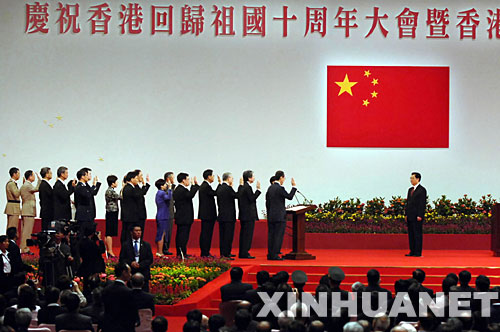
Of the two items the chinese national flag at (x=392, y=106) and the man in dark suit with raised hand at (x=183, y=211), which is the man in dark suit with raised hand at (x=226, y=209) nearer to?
the man in dark suit with raised hand at (x=183, y=211)

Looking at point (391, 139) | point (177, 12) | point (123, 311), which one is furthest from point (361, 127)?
point (123, 311)

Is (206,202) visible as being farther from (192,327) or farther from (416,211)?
(192,327)

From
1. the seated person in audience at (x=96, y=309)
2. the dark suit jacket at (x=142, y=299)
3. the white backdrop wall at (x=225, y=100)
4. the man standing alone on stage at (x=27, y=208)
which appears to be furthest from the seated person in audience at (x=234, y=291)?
the white backdrop wall at (x=225, y=100)

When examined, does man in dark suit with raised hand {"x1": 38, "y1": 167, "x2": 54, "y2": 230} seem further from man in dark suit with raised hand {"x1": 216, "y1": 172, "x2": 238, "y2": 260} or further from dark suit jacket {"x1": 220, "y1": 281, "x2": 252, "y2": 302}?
dark suit jacket {"x1": 220, "y1": 281, "x2": 252, "y2": 302}

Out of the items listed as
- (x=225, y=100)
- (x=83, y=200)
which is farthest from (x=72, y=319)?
(x=225, y=100)

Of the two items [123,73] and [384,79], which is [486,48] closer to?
[384,79]

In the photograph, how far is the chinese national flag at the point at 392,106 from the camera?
45.9ft

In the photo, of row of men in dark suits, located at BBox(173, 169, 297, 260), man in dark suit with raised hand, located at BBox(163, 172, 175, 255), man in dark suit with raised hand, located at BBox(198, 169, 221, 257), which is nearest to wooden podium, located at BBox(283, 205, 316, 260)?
row of men in dark suits, located at BBox(173, 169, 297, 260)

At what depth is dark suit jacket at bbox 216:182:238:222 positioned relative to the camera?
11.2 metres

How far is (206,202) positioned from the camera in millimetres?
11336

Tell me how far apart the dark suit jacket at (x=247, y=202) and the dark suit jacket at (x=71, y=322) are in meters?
5.84

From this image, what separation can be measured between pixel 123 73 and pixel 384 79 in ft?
16.0

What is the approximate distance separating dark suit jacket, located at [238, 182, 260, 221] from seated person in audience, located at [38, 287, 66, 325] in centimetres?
530

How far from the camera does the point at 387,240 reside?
12.8 m
